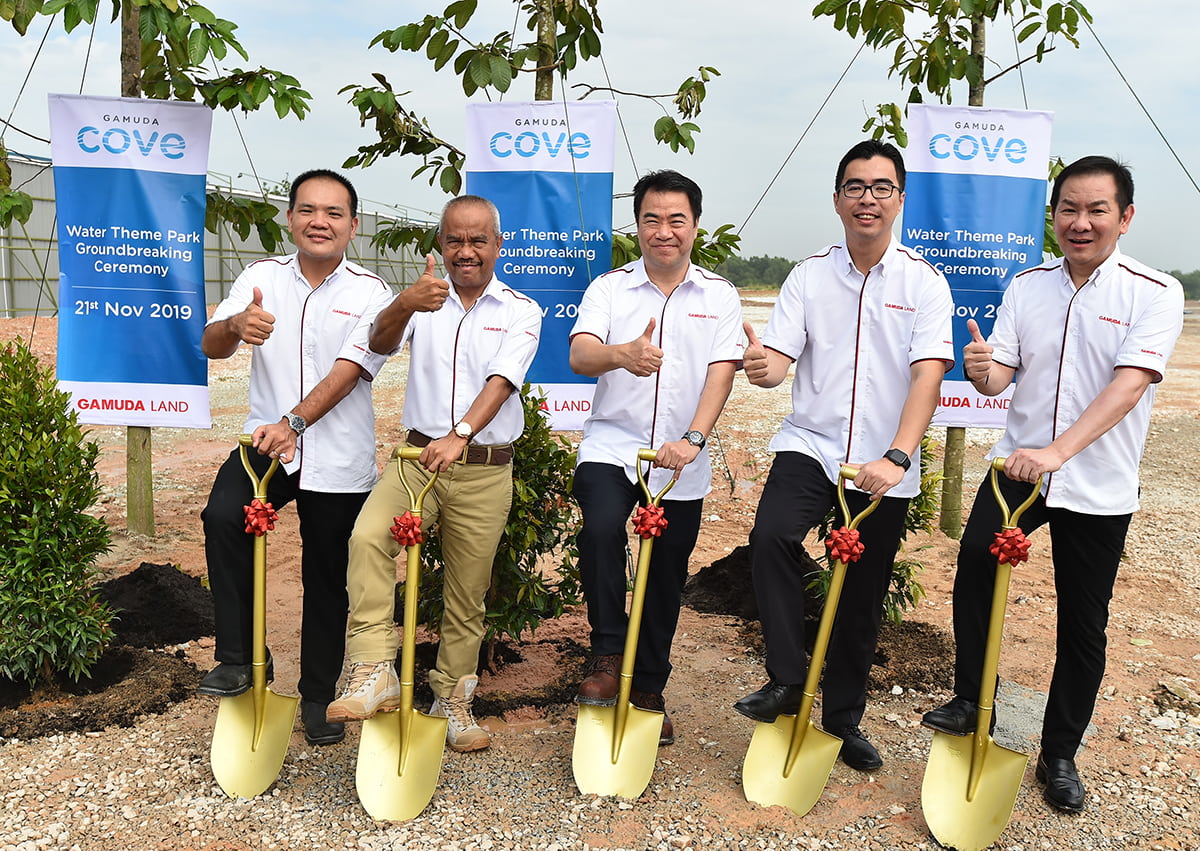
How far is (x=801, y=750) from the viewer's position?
334cm

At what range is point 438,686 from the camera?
370cm

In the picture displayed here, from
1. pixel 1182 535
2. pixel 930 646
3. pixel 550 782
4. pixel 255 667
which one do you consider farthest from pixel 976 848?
pixel 1182 535

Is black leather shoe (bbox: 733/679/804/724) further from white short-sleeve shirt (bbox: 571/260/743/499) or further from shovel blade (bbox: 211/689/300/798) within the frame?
shovel blade (bbox: 211/689/300/798)

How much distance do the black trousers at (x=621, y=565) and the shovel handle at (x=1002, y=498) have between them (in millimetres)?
995

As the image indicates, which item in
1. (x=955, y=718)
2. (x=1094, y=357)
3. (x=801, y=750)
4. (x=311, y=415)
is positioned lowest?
(x=801, y=750)

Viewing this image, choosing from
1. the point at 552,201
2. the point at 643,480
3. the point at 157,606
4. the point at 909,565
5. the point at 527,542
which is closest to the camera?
the point at 643,480

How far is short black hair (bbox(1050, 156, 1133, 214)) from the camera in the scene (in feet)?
10.7

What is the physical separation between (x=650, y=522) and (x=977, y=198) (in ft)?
11.1

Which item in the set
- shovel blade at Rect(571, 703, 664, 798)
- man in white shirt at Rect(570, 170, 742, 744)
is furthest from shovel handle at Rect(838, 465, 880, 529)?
shovel blade at Rect(571, 703, 664, 798)

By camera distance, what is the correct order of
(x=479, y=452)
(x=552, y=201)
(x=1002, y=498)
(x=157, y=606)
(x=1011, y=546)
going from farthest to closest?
(x=552, y=201)
(x=157, y=606)
(x=479, y=452)
(x=1002, y=498)
(x=1011, y=546)

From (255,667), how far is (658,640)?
138 centimetres

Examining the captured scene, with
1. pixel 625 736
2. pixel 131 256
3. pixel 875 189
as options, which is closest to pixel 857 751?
pixel 625 736

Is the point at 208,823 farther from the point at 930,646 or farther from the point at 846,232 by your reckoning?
the point at 930,646

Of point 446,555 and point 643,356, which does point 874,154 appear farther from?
point 446,555
